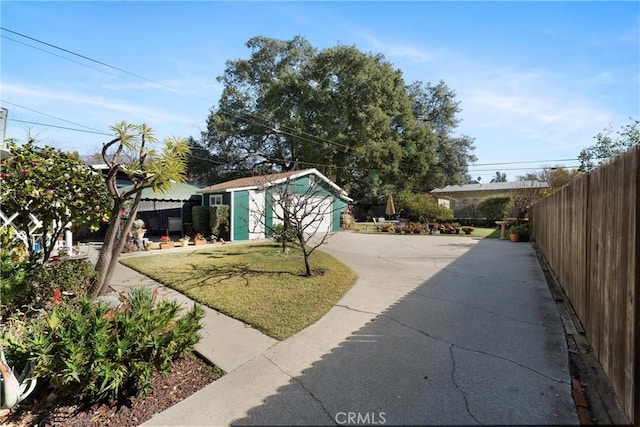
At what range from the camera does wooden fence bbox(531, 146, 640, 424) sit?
6.88ft

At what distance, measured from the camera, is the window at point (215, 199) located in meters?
15.9

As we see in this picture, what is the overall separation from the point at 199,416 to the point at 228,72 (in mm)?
32031

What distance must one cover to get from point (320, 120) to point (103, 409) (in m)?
25.2

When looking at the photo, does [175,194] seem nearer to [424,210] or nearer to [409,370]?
[409,370]

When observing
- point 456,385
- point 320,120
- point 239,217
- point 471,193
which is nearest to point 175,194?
point 239,217

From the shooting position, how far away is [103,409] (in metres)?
2.91

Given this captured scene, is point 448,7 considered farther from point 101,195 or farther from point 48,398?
point 48,398

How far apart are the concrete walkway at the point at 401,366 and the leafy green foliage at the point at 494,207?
64.6 feet

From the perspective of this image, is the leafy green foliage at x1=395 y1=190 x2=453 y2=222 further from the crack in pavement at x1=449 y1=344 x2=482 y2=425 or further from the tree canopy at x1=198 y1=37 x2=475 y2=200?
the crack in pavement at x1=449 y1=344 x2=482 y2=425

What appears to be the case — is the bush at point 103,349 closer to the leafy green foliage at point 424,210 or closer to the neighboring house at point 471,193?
the leafy green foliage at point 424,210

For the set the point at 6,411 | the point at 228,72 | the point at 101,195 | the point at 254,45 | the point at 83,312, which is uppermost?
the point at 254,45

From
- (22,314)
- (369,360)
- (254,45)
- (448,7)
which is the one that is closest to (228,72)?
(254,45)

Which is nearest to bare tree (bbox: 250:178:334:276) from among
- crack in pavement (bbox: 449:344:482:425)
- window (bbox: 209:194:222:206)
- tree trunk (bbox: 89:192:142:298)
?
window (bbox: 209:194:222:206)

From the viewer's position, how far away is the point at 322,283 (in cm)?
676
